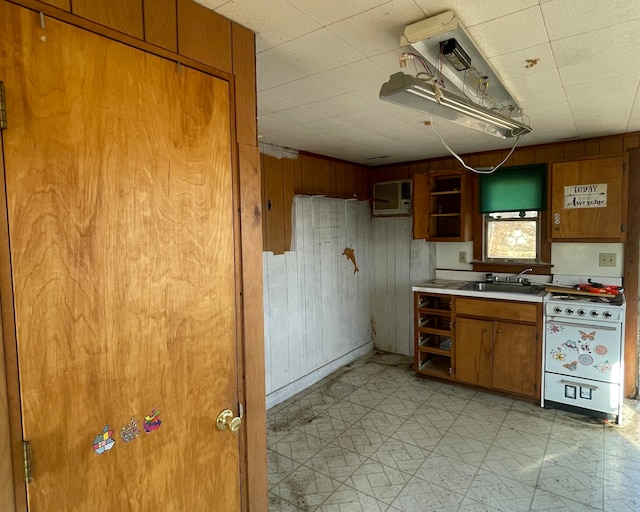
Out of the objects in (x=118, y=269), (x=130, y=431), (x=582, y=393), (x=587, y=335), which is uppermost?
(x=118, y=269)

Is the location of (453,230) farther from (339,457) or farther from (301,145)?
(339,457)

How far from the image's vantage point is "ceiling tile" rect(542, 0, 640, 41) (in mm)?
1288

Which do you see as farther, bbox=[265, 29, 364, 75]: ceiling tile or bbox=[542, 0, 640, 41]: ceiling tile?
bbox=[265, 29, 364, 75]: ceiling tile

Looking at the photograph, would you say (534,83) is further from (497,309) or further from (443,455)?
(443,455)

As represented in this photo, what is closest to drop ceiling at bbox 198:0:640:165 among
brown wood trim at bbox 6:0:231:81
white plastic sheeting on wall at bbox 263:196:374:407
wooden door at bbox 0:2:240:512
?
brown wood trim at bbox 6:0:231:81

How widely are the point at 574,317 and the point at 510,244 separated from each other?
1.04 metres

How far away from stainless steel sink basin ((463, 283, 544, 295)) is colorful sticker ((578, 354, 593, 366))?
1.99ft

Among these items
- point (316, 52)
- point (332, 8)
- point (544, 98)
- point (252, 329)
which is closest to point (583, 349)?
point (544, 98)

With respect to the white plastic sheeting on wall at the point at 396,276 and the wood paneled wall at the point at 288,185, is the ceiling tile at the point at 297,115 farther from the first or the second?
the white plastic sheeting on wall at the point at 396,276

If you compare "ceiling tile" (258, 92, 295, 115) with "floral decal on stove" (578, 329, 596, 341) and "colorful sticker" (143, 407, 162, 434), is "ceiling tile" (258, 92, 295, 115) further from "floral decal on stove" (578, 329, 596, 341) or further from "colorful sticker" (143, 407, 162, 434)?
"floral decal on stove" (578, 329, 596, 341)

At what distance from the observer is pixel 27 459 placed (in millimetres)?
893

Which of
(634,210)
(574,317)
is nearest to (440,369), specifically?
(574,317)

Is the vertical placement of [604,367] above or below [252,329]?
below

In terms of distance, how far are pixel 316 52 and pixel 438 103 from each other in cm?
56
